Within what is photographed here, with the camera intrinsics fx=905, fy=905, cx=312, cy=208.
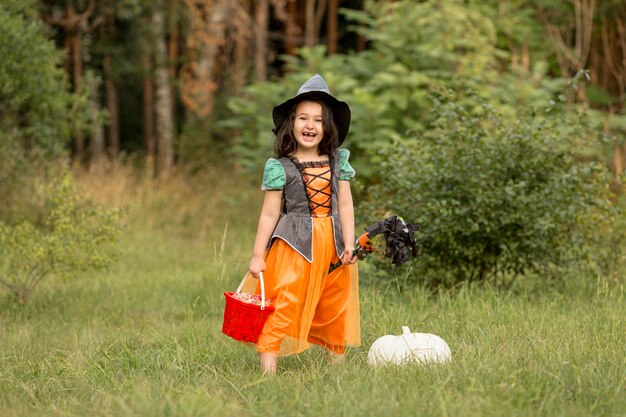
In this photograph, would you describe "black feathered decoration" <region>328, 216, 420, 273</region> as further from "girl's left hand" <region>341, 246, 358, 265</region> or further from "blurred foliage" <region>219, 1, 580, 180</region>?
"blurred foliage" <region>219, 1, 580, 180</region>

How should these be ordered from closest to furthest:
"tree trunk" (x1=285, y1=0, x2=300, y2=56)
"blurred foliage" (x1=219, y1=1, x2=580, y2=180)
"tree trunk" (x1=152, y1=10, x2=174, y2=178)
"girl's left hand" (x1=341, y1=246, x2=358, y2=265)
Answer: "girl's left hand" (x1=341, y1=246, x2=358, y2=265)
"blurred foliage" (x1=219, y1=1, x2=580, y2=180)
"tree trunk" (x1=152, y1=10, x2=174, y2=178)
"tree trunk" (x1=285, y1=0, x2=300, y2=56)

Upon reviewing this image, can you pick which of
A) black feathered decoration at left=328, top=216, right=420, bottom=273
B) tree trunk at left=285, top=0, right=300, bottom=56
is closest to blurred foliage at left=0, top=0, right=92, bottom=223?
black feathered decoration at left=328, top=216, right=420, bottom=273

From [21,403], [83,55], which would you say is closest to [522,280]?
[21,403]

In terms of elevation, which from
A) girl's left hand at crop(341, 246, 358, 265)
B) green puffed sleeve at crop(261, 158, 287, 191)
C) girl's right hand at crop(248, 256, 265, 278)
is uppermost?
green puffed sleeve at crop(261, 158, 287, 191)

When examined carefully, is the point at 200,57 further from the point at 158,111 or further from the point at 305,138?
the point at 305,138

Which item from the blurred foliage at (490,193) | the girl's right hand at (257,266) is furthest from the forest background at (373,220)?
the girl's right hand at (257,266)

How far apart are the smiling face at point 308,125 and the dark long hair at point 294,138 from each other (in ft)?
0.09

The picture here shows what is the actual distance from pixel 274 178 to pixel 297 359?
3.70ft

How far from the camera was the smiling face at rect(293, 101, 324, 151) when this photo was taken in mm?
5113

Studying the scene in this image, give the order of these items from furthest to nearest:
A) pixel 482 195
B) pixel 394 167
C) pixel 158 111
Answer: pixel 158 111
pixel 394 167
pixel 482 195

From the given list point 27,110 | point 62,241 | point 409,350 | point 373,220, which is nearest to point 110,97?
point 27,110

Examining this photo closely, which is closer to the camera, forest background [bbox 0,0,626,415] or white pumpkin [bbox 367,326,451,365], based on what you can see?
forest background [bbox 0,0,626,415]

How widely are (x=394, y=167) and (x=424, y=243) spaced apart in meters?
0.71

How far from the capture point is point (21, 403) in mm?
4680
